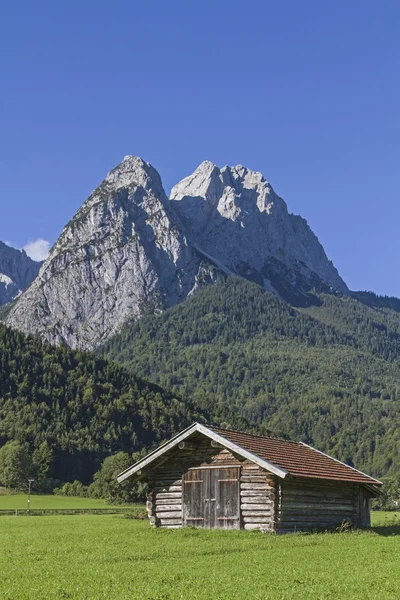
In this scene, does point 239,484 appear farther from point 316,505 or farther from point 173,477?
point 316,505

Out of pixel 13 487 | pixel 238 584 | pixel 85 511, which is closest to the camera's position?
pixel 238 584

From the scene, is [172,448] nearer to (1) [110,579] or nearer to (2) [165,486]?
(2) [165,486]

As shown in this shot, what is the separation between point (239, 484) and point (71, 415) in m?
144

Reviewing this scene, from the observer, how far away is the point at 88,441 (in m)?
164

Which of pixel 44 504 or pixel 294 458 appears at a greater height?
pixel 294 458

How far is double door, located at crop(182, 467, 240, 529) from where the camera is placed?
120ft

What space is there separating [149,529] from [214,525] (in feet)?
12.0

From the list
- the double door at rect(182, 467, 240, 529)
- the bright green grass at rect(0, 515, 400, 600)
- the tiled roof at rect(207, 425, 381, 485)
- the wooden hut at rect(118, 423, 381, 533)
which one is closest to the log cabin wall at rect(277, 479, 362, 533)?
the wooden hut at rect(118, 423, 381, 533)

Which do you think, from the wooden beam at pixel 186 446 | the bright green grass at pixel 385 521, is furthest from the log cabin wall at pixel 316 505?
the bright green grass at pixel 385 521

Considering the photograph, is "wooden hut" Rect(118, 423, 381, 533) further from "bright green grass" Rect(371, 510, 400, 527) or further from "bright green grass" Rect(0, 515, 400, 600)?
"bright green grass" Rect(371, 510, 400, 527)

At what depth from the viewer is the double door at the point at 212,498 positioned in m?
36.6

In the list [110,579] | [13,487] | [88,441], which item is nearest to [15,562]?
[110,579]

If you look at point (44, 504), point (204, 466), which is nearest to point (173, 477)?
point (204, 466)

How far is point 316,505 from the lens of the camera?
38.8 metres
